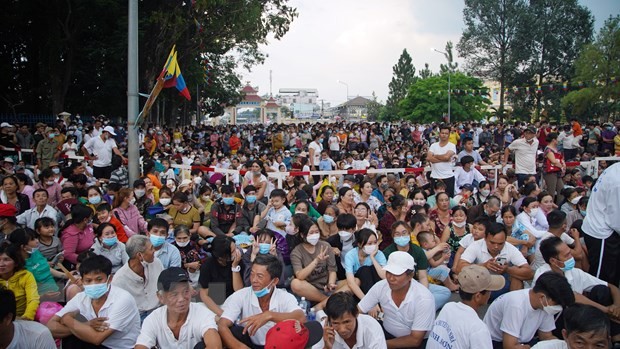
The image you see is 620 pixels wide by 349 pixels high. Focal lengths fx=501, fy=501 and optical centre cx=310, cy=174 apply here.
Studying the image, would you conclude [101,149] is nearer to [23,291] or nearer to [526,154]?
[23,291]

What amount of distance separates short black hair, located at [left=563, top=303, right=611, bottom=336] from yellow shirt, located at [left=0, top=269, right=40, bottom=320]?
4355mm

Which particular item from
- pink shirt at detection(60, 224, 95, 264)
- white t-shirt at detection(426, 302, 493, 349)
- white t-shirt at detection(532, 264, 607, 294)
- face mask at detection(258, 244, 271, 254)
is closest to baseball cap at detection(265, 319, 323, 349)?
white t-shirt at detection(426, 302, 493, 349)

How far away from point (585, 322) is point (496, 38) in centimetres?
4765

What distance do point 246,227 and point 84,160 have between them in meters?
6.13

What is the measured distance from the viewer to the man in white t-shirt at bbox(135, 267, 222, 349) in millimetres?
3770

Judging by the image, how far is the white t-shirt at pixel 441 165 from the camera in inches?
356

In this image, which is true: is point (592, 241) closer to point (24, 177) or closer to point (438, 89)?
point (24, 177)

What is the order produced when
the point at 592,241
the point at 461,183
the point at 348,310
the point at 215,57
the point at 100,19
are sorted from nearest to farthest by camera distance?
the point at 348,310 < the point at 592,241 < the point at 461,183 < the point at 100,19 < the point at 215,57

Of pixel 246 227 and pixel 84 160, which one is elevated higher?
pixel 84 160

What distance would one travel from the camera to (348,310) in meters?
3.60

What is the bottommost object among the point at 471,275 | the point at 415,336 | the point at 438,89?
the point at 415,336

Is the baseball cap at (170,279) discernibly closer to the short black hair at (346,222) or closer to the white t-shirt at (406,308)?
the white t-shirt at (406,308)

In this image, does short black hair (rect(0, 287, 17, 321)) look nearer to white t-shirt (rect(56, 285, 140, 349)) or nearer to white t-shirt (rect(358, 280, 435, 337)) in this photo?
white t-shirt (rect(56, 285, 140, 349))

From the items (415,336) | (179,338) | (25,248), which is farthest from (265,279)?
(25,248)
